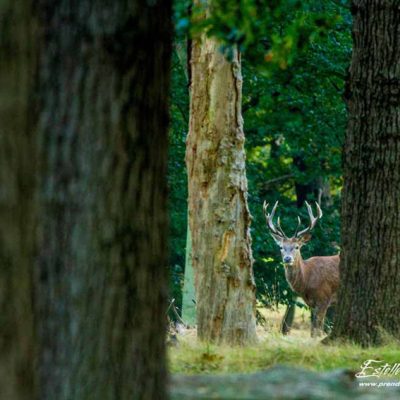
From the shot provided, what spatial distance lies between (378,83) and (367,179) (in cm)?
88

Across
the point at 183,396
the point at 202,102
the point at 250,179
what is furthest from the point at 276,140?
the point at 183,396

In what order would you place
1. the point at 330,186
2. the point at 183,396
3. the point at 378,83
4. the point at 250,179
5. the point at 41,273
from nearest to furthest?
1. the point at 41,273
2. the point at 183,396
3. the point at 378,83
4. the point at 250,179
5. the point at 330,186

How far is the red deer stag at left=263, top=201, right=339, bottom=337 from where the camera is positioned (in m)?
21.1

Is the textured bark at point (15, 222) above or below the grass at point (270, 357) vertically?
above

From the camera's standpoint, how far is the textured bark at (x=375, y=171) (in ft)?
36.1

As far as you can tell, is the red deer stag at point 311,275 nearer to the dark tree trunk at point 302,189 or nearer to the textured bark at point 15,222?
the dark tree trunk at point 302,189

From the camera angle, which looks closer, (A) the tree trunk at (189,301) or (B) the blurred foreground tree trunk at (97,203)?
(B) the blurred foreground tree trunk at (97,203)

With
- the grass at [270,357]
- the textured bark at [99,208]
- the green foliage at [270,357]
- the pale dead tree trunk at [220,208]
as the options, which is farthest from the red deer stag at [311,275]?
the textured bark at [99,208]

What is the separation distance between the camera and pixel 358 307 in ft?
36.6

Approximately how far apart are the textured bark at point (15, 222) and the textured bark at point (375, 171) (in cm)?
652

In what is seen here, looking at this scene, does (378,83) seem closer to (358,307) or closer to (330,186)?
(358,307)

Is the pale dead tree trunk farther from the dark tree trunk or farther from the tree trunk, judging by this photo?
the dark tree trunk

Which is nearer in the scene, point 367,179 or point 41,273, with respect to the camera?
point 41,273

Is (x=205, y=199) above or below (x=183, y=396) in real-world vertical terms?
above
